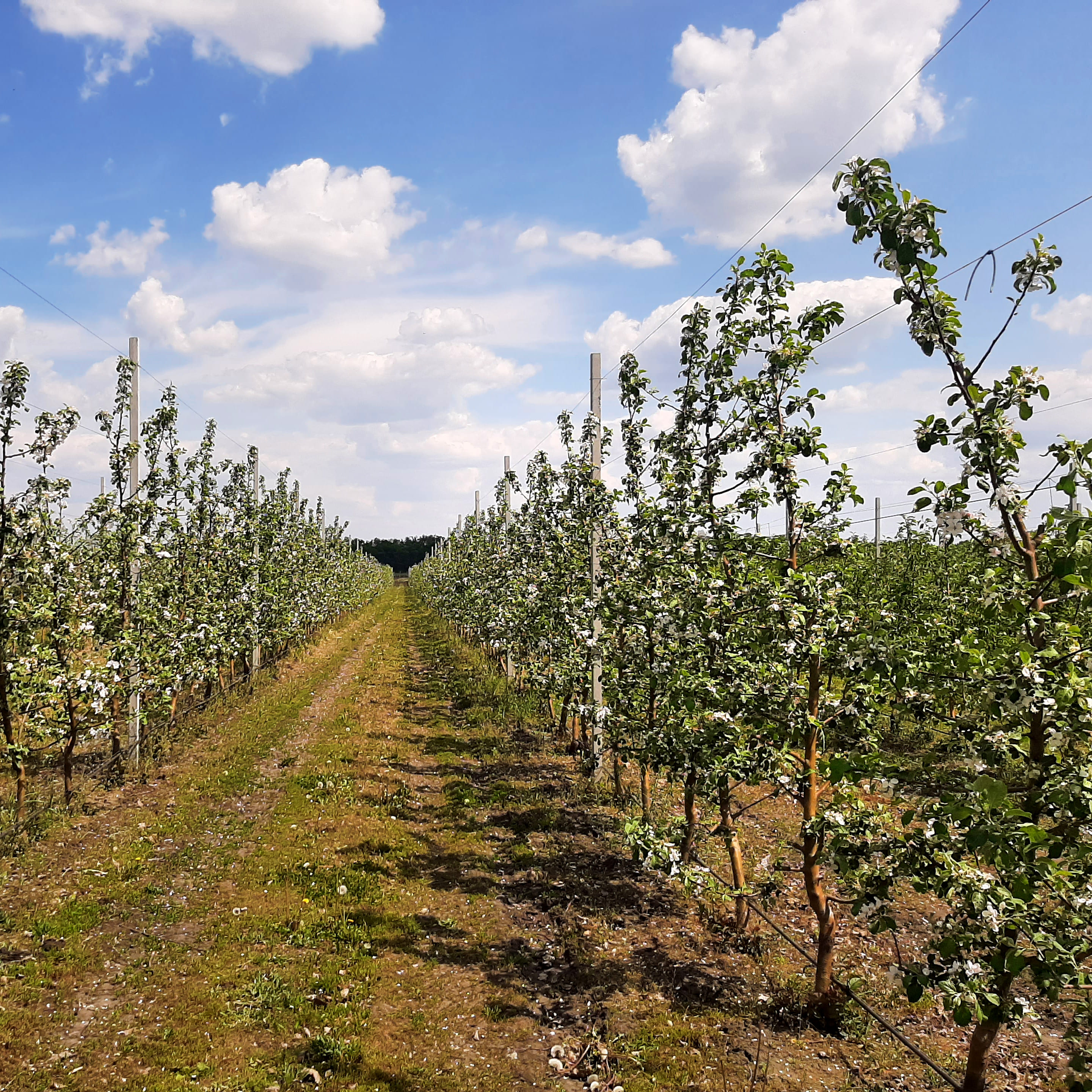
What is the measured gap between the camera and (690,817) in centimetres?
969

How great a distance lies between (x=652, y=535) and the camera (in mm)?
10430

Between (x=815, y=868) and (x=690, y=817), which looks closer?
(x=815, y=868)

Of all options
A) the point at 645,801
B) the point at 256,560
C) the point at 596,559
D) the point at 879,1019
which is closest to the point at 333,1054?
the point at 879,1019

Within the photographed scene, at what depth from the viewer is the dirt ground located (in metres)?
6.55

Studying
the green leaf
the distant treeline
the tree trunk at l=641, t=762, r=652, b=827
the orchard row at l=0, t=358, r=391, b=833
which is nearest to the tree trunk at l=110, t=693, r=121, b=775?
the orchard row at l=0, t=358, r=391, b=833

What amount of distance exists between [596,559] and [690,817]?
Result: 5818 millimetres

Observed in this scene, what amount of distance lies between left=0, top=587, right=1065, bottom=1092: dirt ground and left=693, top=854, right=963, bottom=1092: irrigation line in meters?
0.15

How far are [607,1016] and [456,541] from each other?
3445 centimetres

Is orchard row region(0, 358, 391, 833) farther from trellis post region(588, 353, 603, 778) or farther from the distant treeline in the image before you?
the distant treeline

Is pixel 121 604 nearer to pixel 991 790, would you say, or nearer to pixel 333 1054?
pixel 333 1054

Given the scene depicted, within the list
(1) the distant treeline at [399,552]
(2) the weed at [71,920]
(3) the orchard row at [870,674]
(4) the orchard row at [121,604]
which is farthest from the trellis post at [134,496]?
(1) the distant treeline at [399,552]

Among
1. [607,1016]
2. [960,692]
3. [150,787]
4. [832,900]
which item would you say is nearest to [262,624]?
[150,787]

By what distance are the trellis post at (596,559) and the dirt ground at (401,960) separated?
1.38m

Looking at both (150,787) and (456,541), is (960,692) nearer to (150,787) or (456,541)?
(150,787)
